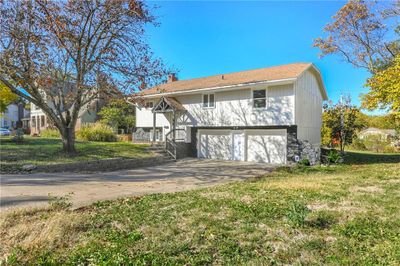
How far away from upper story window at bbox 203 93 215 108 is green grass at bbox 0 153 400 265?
42.0ft

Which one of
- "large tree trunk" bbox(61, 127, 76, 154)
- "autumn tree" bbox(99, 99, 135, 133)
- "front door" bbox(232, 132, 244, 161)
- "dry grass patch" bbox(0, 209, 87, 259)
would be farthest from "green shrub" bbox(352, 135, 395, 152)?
"dry grass patch" bbox(0, 209, 87, 259)

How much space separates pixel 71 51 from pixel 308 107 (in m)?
14.8

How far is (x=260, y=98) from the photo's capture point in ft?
55.0

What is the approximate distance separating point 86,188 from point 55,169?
4420mm

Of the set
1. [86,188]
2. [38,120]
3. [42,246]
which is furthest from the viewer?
[38,120]

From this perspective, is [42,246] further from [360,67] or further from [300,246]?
[360,67]

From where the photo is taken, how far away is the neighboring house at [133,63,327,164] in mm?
15766

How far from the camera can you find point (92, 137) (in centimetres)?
2327

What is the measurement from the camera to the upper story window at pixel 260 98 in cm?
1662

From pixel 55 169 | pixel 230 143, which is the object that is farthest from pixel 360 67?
pixel 55 169

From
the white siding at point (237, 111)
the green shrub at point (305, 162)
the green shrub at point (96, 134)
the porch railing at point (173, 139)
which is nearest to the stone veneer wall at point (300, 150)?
the green shrub at point (305, 162)

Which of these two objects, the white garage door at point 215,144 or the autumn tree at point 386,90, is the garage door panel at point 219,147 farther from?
the autumn tree at point 386,90

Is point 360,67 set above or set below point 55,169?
above

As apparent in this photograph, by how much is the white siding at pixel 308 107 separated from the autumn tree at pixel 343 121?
3.12ft
